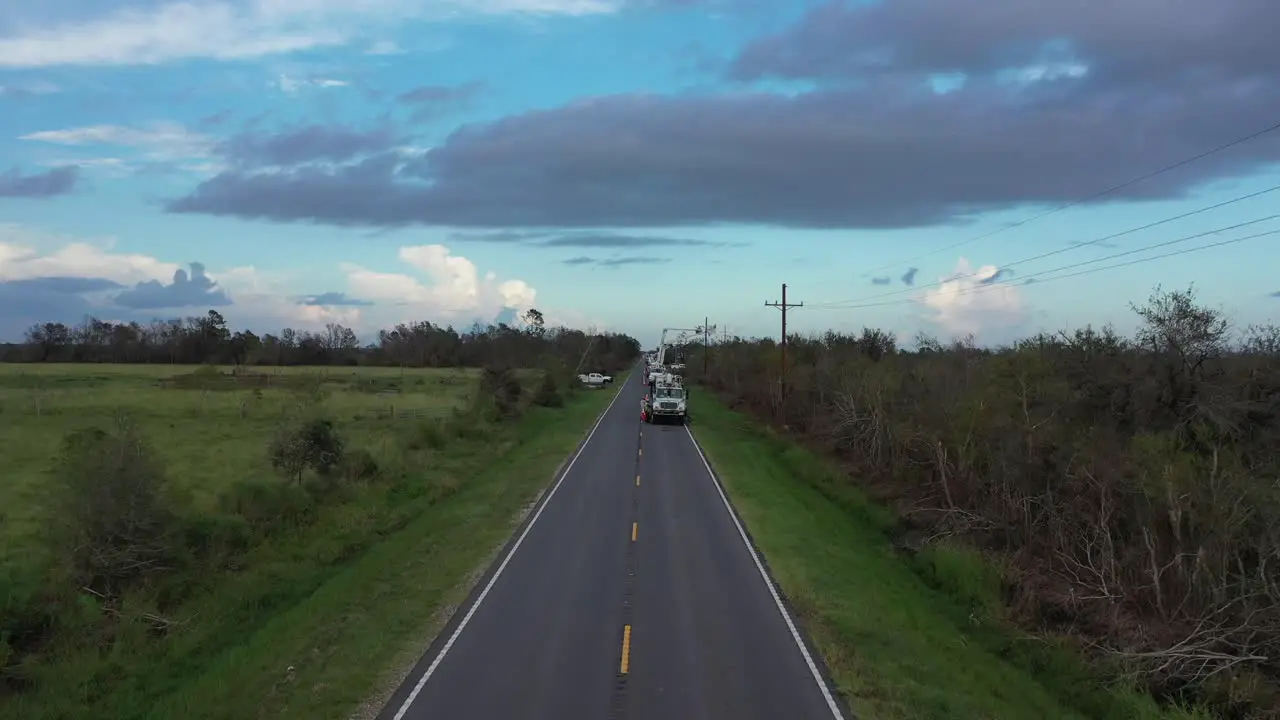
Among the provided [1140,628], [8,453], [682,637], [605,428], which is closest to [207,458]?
[8,453]

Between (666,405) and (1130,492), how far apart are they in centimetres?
3589

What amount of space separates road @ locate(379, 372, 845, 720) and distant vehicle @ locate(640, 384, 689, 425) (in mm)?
28729

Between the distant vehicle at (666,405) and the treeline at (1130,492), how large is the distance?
20.6 m


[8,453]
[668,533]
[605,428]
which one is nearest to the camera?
[668,533]

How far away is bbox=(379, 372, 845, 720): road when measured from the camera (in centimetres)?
1220

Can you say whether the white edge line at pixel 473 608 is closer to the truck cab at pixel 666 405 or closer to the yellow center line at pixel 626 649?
the yellow center line at pixel 626 649

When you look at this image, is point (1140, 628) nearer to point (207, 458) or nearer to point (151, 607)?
point (151, 607)

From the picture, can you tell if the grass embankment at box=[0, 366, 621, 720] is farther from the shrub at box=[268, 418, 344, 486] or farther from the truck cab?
the truck cab

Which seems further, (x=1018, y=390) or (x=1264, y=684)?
(x=1018, y=390)

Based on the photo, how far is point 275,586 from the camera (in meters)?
20.8

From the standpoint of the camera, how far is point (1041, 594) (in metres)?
21.8

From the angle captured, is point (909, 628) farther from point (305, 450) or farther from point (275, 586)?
point (305, 450)

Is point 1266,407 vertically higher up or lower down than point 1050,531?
higher up

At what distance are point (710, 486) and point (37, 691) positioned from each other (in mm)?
20894
